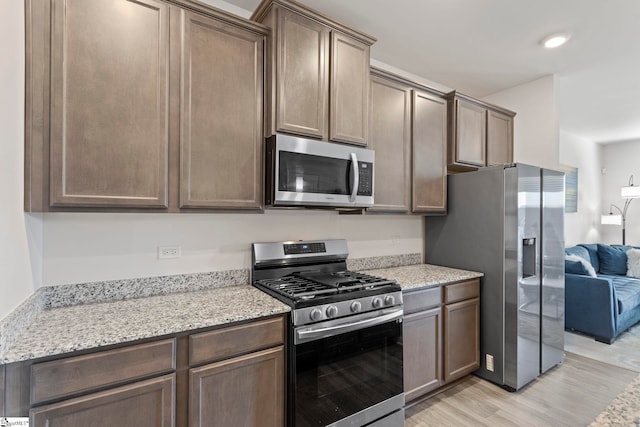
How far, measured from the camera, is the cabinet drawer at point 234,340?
56.2 inches

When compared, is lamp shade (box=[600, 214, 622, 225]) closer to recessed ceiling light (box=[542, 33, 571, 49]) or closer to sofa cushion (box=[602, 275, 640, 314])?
sofa cushion (box=[602, 275, 640, 314])

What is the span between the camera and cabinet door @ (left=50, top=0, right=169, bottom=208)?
1.45 metres

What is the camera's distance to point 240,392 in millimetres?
1532

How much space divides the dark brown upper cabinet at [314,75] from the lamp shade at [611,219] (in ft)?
19.9

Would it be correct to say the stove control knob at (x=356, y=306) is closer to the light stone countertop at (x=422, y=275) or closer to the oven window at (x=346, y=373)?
the oven window at (x=346, y=373)

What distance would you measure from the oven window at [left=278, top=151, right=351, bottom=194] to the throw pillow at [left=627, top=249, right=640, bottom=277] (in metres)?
5.20

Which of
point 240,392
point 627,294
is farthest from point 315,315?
point 627,294

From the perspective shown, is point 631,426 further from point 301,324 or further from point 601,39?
point 601,39

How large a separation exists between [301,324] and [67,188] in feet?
4.20

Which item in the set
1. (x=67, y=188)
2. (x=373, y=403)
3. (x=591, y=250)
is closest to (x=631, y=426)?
(x=373, y=403)

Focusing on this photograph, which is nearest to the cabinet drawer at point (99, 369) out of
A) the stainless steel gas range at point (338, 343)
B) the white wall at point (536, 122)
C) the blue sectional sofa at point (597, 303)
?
the stainless steel gas range at point (338, 343)

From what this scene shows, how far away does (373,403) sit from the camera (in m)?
1.91

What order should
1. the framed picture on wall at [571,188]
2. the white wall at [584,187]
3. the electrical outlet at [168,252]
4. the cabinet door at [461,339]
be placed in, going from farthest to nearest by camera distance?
1. the white wall at [584,187]
2. the framed picture on wall at [571,188]
3. the cabinet door at [461,339]
4. the electrical outlet at [168,252]

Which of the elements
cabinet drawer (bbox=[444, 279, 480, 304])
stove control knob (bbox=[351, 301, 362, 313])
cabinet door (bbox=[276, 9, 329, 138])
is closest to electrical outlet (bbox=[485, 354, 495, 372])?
cabinet drawer (bbox=[444, 279, 480, 304])
